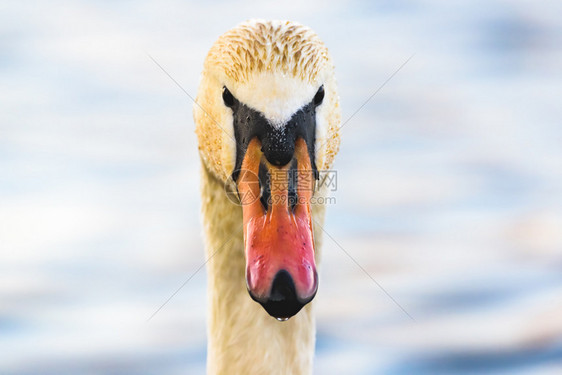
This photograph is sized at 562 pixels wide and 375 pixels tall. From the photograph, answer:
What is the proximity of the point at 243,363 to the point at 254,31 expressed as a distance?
5.33 feet

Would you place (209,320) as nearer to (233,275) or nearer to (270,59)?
(233,275)

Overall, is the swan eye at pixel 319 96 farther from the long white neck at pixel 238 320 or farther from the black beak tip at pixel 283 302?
the black beak tip at pixel 283 302

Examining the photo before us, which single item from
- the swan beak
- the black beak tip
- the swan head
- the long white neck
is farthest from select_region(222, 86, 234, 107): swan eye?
the black beak tip

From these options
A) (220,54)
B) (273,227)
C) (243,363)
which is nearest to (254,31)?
(220,54)

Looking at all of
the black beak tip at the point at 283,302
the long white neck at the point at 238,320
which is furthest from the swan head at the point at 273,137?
the long white neck at the point at 238,320

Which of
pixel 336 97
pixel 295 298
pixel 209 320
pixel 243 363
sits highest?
pixel 336 97

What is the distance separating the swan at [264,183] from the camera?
323cm

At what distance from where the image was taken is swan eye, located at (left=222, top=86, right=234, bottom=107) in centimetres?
370

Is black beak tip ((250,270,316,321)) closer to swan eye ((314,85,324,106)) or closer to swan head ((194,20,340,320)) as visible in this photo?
swan head ((194,20,340,320))

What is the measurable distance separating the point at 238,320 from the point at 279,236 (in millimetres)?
1041

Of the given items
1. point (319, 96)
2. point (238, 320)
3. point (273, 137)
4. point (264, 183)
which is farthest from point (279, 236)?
point (238, 320)

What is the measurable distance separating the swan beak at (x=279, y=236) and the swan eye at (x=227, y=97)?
29 centimetres

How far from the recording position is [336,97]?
3934mm

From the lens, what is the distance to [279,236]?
3260 millimetres
